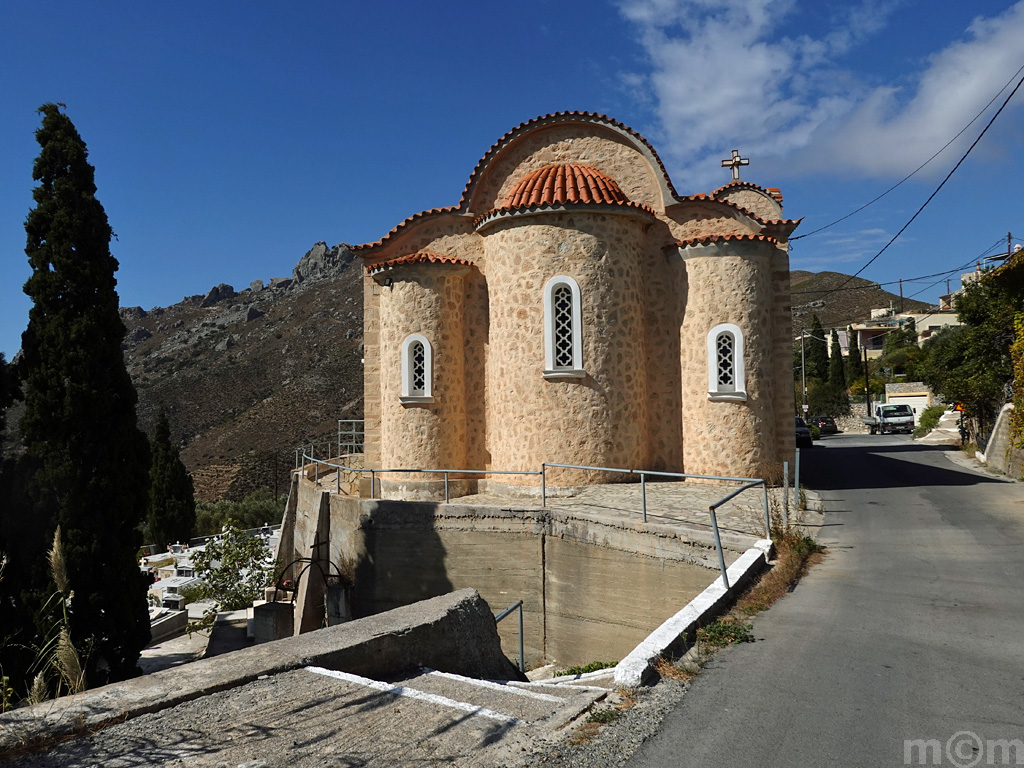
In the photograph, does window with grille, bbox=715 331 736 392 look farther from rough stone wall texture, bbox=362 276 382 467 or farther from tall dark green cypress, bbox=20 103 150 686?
tall dark green cypress, bbox=20 103 150 686

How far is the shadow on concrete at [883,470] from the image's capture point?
14.1m

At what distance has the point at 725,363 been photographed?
45.6 feet

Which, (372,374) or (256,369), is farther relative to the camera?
(256,369)

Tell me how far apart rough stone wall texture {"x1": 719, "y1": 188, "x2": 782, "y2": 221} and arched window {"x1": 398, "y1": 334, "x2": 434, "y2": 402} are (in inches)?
349

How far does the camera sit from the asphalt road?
3.65 m

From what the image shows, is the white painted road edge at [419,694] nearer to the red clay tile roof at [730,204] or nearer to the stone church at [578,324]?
the stone church at [578,324]

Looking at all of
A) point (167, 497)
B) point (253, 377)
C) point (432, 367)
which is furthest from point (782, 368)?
point (253, 377)

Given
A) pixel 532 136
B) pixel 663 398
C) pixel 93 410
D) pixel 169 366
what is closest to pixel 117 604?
pixel 93 410

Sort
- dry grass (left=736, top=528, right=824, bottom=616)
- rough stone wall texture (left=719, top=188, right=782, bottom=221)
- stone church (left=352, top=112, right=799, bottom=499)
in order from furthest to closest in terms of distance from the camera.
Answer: rough stone wall texture (left=719, top=188, right=782, bottom=221) < stone church (left=352, top=112, right=799, bottom=499) < dry grass (left=736, top=528, right=824, bottom=616)

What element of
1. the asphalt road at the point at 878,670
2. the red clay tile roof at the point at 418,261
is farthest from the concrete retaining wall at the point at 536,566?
the red clay tile roof at the point at 418,261

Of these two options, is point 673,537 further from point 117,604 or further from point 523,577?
point 117,604

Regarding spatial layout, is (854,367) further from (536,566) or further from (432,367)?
(536,566)

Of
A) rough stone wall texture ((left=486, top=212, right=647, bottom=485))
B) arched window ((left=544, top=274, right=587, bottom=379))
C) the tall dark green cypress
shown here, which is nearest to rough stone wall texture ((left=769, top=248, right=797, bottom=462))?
rough stone wall texture ((left=486, top=212, right=647, bottom=485))

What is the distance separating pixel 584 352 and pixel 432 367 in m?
3.42
